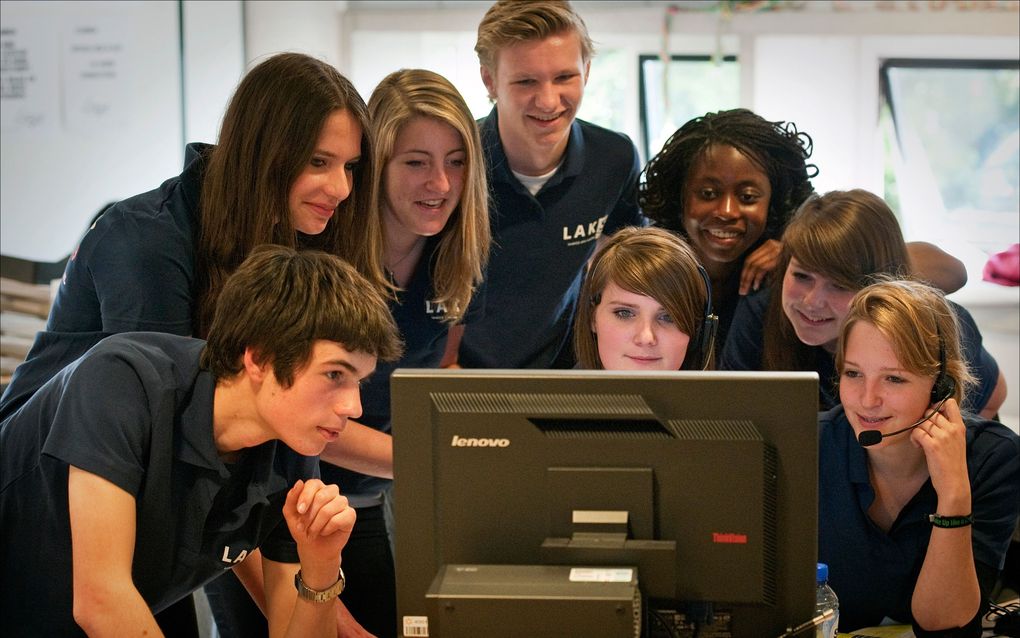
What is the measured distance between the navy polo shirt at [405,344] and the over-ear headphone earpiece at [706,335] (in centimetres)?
57

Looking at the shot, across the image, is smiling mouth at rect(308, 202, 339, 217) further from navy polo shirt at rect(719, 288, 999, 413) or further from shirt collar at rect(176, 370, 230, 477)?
navy polo shirt at rect(719, 288, 999, 413)

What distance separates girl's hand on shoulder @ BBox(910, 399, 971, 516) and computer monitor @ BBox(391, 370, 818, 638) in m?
0.68

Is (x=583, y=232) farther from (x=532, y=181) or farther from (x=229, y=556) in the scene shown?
(x=229, y=556)

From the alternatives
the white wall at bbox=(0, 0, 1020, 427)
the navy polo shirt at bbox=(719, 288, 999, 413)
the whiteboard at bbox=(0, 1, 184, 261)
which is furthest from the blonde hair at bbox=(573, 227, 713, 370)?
the whiteboard at bbox=(0, 1, 184, 261)

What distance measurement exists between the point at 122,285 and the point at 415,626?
31.7 inches

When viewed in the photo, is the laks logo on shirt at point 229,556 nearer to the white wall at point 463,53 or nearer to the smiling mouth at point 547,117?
the smiling mouth at point 547,117

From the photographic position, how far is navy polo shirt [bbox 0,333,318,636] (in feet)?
4.52

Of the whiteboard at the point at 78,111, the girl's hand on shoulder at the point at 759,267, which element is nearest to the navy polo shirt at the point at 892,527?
the girl's hand on shoulder at the point at 759,267

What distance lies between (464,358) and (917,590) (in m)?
1.29

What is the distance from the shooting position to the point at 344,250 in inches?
79.3

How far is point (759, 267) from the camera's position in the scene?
2.47 m

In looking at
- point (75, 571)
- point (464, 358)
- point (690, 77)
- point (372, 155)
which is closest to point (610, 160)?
point (464, 358)

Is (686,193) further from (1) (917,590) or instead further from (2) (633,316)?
(1) (917,590)

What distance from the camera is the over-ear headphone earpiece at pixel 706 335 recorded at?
205 centimetres
